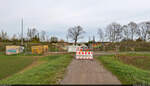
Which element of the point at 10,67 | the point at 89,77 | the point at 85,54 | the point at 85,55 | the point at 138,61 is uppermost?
the point at 85,54

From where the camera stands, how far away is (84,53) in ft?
55.2

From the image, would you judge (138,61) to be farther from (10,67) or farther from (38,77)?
(38,77)

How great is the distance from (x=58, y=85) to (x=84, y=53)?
11.4m

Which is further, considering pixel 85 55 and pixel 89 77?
pixel 85 55

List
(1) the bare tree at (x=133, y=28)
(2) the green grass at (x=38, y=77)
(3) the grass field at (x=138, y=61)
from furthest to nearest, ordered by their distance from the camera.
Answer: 1. (1) the bare tree at (x=133, y=28)
2. (3) the grass field at (x=138, y=61)
3. (2) the green grass at (x=38, y=77)

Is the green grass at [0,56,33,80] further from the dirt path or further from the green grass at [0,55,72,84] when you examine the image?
the dirt path

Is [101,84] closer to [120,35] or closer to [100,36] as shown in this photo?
[120,35]

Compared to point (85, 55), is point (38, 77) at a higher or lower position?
lower

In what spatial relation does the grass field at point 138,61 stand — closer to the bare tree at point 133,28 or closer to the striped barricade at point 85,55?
the striped barricade at point 85,55

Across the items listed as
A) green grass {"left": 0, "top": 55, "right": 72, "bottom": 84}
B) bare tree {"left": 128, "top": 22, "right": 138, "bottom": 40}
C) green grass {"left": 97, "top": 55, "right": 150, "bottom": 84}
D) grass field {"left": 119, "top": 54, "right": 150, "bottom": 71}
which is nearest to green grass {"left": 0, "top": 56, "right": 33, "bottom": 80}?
green grass {"left": 0, "top": 55, "right": 72, "bottom": 84}

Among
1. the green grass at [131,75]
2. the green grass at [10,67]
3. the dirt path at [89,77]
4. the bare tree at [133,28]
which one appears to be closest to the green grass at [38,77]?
the dirt path at [89,77]

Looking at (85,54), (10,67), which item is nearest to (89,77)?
(10,67)

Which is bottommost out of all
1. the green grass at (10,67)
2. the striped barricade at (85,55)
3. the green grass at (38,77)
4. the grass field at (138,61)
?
the grass field at (138,61)

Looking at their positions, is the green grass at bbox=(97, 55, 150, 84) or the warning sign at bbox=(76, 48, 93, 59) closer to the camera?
the green grass at bbox=(97, 55, 150, 84)
